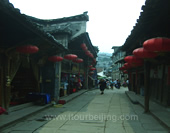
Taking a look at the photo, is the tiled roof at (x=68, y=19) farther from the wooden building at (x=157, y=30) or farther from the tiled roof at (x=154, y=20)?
the tiled roof at (x=154, y=20)

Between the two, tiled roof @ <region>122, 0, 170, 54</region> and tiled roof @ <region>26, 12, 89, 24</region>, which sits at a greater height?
tiled roof @ <region>26, 12, 89, 24</region>

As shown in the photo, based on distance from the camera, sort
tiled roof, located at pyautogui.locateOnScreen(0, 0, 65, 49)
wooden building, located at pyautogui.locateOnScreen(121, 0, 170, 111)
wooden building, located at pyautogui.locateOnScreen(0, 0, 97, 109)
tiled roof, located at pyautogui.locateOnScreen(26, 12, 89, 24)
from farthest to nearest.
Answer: tiled roof, located at pyautogui.locateOnScreen(26, 12, 89, 24) < wooden building, located at pyautogui.locateOnScreen(0, 0, 97, 109) < wooden building, located at pyautogui.locateOnScreen(121, 0, 170, 111) < tiled roof, located at pyautogui.locateOnScreen(0, 0, 65, 49)

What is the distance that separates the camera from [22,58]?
8.98 m

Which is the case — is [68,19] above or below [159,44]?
above

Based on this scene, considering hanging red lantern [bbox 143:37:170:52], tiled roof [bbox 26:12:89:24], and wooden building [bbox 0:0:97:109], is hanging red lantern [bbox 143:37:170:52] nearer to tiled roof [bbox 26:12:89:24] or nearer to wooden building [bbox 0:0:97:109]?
wooden building [bbox 0:0:97:109]

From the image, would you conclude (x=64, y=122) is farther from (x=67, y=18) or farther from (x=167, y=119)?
(x=67, y=18)

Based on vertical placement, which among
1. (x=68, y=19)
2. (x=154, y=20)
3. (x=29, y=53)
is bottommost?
(x=29, y=53)

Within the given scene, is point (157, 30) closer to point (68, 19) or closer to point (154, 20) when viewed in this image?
point (154, 20)

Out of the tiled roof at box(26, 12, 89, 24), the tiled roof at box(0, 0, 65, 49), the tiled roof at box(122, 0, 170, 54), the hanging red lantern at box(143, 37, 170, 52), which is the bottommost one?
the hanging red lantern at box(143, 37, 170, 52)

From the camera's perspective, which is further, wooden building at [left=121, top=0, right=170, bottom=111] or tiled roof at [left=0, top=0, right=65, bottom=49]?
wooden building at [left=121, top=0, right=170, bottom=111]

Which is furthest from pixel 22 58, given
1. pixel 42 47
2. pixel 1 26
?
pixel 1 26

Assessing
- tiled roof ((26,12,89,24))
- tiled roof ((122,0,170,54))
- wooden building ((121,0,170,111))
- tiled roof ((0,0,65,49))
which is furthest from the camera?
tiled roof ((26,12,89,24))

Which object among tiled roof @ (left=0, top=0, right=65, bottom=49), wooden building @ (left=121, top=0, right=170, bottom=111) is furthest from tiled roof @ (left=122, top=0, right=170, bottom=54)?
tiled roof @ (left=0, top=0, right=65, bottom=49)

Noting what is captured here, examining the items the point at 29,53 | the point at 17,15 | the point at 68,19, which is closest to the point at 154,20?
the point at 17,15
